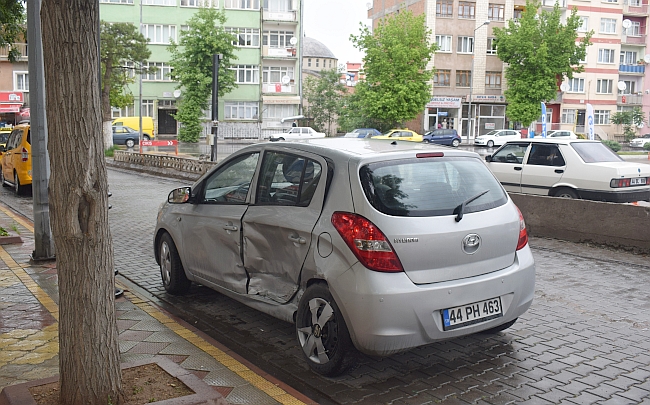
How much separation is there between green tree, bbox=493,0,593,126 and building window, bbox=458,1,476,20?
6.49 m

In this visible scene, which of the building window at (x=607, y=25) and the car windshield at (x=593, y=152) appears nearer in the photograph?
the car windshield at (x=593, y=152)

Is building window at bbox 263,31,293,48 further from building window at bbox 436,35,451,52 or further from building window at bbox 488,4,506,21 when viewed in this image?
building window at bbox 488,4,506,21

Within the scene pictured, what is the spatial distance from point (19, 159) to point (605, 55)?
59240mm

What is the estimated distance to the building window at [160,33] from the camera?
190 feet

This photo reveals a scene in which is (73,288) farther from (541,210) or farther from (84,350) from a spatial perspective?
(541,210)

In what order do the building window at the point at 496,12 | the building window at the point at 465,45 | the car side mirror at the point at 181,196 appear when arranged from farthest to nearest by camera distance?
1. the building window at the point at 496,12
2. the building window at the point at 465,45
3. the car side mirror at the point at 181,196

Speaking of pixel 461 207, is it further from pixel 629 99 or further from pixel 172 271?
pixel 629 99

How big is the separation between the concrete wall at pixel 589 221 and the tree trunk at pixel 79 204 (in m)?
8.09

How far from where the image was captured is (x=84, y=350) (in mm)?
3893

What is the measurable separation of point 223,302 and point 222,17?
47063 mm

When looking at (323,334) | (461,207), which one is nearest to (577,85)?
(461,207)

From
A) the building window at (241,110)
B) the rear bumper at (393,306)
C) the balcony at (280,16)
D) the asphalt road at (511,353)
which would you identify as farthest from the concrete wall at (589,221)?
the balcony at (280,16)

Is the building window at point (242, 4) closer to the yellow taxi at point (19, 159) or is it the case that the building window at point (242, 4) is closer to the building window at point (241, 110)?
the building window at point (241, 110)

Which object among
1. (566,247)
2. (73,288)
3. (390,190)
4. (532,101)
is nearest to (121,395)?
(73,288)
